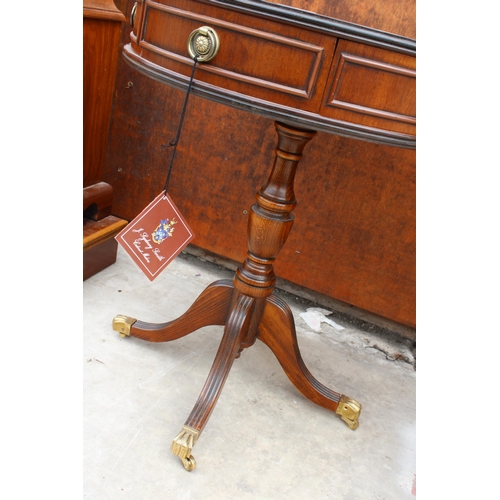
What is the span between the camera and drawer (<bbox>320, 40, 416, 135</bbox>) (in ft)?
2.11

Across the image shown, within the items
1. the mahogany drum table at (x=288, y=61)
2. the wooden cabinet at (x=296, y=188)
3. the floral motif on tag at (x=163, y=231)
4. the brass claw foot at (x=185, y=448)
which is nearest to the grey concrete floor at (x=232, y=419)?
the brass claw foot at (x=185, y=448)

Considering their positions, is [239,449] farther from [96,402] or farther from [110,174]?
[110,174]

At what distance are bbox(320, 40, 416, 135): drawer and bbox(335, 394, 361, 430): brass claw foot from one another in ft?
1.92

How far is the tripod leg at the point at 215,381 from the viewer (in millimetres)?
830

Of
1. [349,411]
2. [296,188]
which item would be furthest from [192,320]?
[296,188]

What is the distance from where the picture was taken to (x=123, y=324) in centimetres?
110

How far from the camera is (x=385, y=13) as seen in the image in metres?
0.66

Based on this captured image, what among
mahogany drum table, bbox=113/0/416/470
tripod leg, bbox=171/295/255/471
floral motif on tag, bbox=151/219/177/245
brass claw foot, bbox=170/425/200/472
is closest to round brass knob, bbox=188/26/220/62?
mahogany drum table, bbox=113/0/416/470

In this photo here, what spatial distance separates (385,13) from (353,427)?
0.77 m

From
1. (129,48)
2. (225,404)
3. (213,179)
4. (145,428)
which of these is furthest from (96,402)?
(213,179)

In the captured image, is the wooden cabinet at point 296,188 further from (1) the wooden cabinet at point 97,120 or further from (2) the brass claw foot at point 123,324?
(2) the brass claw foot at point 123,324

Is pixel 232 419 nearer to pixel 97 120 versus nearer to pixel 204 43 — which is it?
pixel 204 43

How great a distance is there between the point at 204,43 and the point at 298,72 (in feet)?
0.43

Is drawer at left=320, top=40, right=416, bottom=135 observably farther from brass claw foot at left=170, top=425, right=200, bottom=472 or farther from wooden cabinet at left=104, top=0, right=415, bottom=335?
brass claw foot at left=170, top=425, right=200, bottom=472
